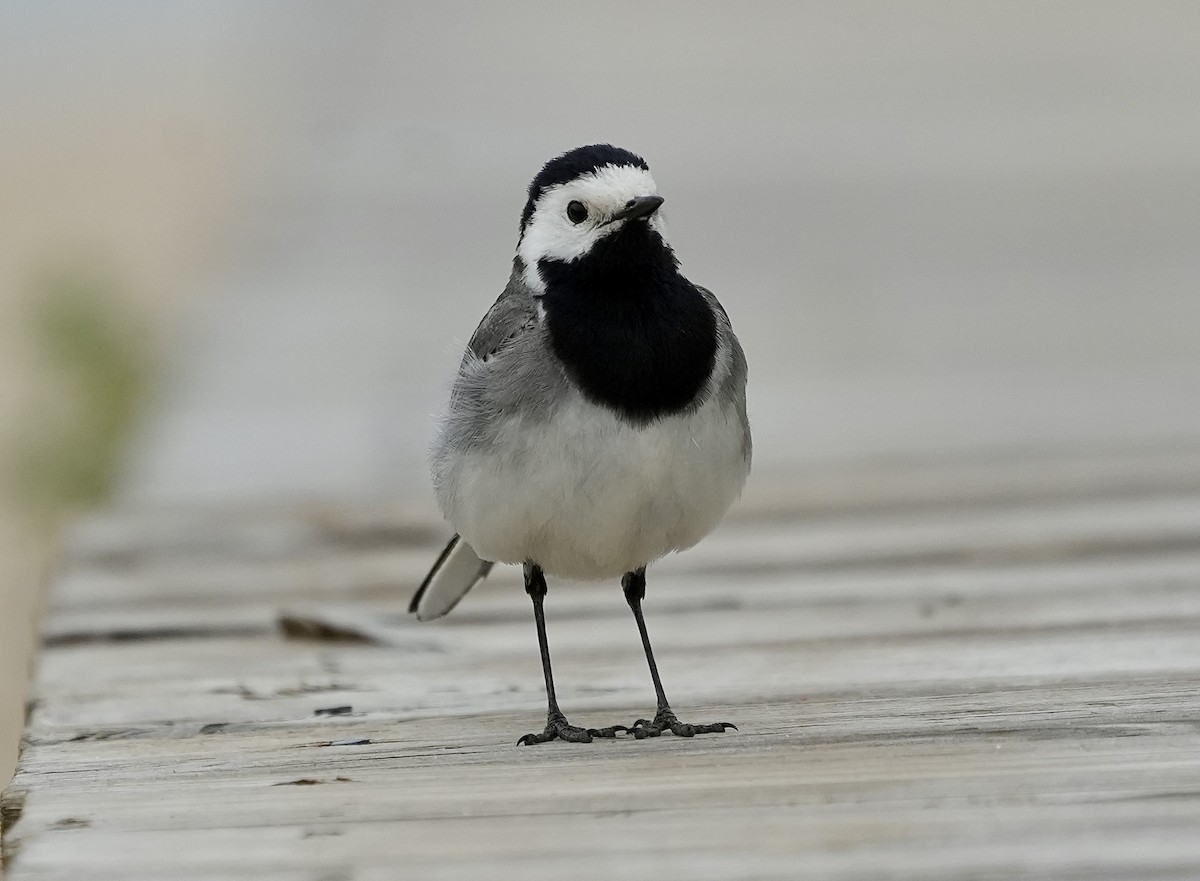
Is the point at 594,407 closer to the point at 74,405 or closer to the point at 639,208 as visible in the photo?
the point at 639,208

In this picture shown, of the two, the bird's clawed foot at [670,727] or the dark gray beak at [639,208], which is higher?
the dark gray beak at [639,208]

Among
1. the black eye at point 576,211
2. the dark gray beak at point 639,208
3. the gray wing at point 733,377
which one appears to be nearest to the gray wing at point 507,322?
the black eye at point 576,211

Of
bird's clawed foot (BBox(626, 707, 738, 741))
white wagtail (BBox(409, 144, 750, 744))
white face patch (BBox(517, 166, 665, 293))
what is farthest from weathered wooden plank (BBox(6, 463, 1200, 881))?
white face patch (BBox(517, 166, 665, 293))

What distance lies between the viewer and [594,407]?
14.5 ft

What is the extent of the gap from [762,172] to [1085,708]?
942cm

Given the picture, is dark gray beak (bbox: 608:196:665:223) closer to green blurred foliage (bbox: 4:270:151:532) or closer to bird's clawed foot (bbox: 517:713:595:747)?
bird's clawed foot (bbox: 517:713:595:747)

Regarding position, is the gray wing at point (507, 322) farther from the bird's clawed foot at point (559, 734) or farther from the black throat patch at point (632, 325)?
the bird's clawed foot at point (559, 734)

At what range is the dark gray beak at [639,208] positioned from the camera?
4.61m

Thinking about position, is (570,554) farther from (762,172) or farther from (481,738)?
(762,172)

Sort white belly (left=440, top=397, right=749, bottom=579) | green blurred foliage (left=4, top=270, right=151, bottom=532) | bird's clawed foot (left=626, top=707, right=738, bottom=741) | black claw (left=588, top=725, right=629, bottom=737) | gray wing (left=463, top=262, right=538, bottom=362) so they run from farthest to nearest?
green blurred foliage (left=4, top=270, right=151, bottom=532) → gray wing (left=463, top=262, right=538, bottom=362) → white belly (left=440, top=397, right=749, bottom=579) → black claw (left=588, top=725, right=629, bottom=737) → bird's clawed foot (left=626, top=707, right=738, bottom=741)

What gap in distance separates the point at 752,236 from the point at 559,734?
7.55 m

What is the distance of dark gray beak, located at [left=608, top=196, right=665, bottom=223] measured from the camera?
15.1ft

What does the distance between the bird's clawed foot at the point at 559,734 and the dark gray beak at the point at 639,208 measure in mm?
1256

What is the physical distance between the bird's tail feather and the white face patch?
83cm
